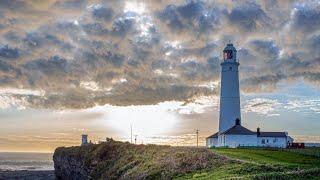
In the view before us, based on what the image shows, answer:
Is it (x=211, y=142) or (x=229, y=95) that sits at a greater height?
(x=229, y=95)

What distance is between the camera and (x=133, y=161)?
55906 mm

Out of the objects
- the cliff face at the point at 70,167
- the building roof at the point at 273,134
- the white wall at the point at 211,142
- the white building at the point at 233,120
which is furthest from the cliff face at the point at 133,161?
the building roof at the point at 273,134

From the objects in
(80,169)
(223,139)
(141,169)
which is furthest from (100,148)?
(141,169)

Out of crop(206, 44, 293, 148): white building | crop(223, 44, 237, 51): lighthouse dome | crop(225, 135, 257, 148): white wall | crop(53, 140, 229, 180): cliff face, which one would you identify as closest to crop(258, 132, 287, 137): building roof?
crop(206, 44, 293, 148): white building

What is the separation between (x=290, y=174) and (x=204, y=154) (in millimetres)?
14875

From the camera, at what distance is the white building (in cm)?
7706

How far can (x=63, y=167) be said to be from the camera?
300ft

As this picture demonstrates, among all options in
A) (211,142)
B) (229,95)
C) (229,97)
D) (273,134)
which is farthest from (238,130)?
(211,142)

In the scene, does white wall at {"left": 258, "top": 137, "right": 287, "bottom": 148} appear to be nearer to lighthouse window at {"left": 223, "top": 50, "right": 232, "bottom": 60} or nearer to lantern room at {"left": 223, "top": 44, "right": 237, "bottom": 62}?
lantern room at {"left": 223, "top": 44, "right": 237, "bottom": 62}

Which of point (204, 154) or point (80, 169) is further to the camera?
point (80, 169)

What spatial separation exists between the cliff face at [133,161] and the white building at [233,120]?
17396mm

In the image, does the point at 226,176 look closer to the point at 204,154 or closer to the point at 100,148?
the point at 204,154

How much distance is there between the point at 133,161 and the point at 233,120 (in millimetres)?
26918

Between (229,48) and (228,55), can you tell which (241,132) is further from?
(229,48)
